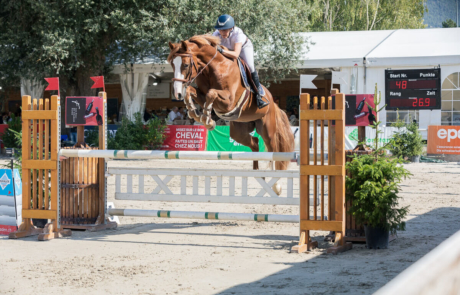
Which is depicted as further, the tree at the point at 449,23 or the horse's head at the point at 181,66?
the tree at the point at 449,23

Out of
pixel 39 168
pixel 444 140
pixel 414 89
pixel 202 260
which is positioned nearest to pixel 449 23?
pixel 444 140

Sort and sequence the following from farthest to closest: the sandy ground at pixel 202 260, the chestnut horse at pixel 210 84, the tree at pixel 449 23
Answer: the tree at pixel 449 23, the chestnut horse at pixel 210 84, the sandy ground at pixel 202 260

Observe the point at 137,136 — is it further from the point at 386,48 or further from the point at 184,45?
the point at 184,45

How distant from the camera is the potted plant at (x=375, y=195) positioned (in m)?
4.48

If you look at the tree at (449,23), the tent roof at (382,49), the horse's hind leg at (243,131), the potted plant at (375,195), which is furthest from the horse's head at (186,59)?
the tree at (449,23)

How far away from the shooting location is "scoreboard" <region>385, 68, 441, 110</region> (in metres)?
14.3

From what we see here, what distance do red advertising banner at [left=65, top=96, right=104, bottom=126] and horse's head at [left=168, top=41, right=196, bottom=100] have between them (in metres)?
1.23

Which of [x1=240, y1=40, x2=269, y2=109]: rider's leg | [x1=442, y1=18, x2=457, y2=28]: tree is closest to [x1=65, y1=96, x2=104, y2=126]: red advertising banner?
[x1=240, y1=40, x2=269, y2=109]: rider's leg

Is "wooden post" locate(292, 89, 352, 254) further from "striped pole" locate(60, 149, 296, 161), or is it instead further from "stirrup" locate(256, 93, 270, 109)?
"stirrup" locate(256, 93, 270, 109)

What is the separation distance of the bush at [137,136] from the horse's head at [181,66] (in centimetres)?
1085

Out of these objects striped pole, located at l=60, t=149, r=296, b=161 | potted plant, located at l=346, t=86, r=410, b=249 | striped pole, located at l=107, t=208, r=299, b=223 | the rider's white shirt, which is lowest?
striped pole, located at l=107, t=208, r=299, b=223

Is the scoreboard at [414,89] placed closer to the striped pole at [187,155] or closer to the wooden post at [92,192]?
the striped pole at [187,155]

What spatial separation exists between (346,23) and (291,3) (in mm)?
15167

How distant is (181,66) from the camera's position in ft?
16.1
